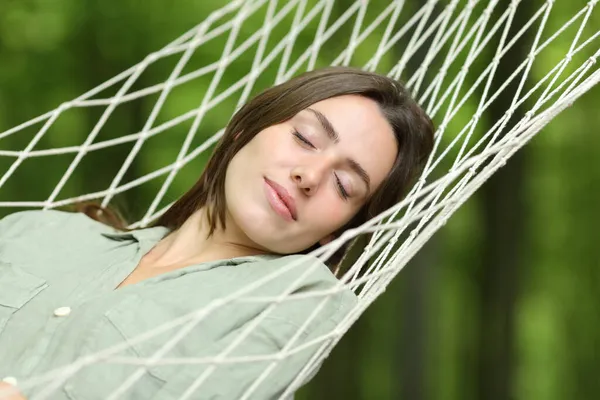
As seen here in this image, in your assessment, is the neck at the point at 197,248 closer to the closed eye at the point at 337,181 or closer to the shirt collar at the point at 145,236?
the shirt collar at the point at 145,236

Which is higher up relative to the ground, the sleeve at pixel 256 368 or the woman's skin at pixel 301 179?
the woman's skin at pixel 301 179

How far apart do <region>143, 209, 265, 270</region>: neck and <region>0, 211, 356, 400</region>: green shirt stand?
4 centimetres

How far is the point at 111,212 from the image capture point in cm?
145

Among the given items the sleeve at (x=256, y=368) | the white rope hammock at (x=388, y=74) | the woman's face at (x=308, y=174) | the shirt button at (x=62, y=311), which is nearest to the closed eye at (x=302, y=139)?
the woman's face at (x=308, y=174)

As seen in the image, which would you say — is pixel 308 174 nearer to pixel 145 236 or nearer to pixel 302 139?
pixel 302 139

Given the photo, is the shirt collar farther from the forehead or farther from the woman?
the forehead

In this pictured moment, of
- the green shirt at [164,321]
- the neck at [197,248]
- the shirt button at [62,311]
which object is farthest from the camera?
the neck at [197,248]

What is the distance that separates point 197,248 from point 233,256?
57mm

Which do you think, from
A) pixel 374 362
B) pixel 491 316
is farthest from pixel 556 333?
pixel 491 316

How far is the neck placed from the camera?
1.18m

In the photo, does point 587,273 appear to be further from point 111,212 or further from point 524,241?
point 111,212

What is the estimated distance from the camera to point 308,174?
3.56 feet

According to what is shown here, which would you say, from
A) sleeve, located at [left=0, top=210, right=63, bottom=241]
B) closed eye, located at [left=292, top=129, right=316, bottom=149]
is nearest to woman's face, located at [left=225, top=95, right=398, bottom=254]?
closed eye, located at [left=292, top=129, right=316, bottom=149]

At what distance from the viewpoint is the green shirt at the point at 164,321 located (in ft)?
3.12
